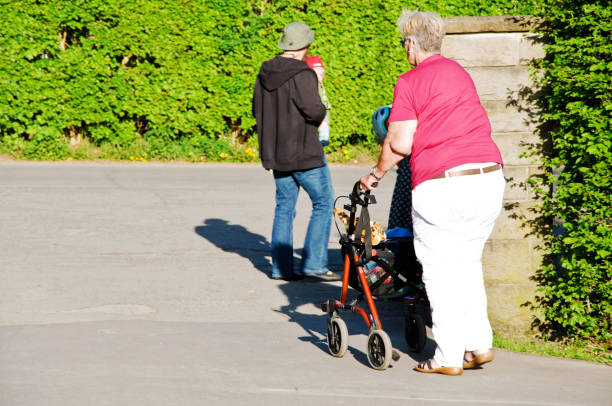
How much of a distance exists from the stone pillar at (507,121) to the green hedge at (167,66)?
8.74m

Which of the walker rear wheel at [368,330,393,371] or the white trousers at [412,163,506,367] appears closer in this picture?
the white trousers at [412,163,506,367]

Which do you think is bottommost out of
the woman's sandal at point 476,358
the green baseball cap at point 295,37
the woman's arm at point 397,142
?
the woman's sandal at point 476,358

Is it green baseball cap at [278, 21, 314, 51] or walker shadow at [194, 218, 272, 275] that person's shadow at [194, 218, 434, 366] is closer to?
walker shadow at [194, 218, 272, 275]


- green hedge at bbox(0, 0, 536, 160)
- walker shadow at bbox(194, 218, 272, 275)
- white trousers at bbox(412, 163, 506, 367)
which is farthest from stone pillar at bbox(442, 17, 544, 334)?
green hedge at bbox(0, 0, 536, 160)

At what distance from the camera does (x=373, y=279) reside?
5.45 m

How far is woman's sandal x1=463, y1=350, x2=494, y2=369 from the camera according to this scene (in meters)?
4.88

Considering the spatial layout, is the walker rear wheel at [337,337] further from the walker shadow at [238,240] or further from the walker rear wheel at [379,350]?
the walker shadow at [238,240]

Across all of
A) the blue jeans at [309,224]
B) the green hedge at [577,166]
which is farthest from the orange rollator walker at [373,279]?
the blue jeans at [309,224]

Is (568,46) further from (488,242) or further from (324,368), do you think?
(324,368)

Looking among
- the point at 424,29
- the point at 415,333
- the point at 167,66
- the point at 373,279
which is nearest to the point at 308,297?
the point at 373,279

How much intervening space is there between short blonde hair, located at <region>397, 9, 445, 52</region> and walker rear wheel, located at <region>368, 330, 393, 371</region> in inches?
62.7

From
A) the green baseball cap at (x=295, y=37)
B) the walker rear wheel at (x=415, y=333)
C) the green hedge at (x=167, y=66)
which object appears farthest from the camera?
the green hedge at (x=167, y=66)

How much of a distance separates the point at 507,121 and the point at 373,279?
4.23ft

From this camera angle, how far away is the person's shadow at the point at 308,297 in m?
5.61
